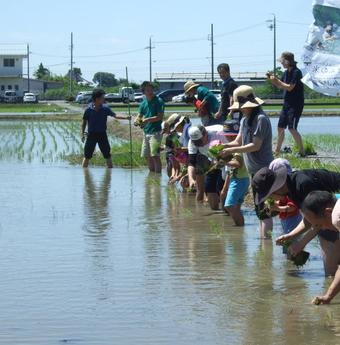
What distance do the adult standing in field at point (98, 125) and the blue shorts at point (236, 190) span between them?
24.2 ft

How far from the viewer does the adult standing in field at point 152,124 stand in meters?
16.0

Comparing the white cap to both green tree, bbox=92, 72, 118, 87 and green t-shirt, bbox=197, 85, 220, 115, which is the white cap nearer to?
green t-shirt, bbox=197, 85, 220, 115

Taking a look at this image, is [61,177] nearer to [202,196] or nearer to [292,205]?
[202,196]

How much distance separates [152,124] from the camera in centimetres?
1606

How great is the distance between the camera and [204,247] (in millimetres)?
9070

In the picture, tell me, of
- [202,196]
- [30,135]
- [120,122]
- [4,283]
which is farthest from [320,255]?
[120,122]

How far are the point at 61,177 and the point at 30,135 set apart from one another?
13.9 metres

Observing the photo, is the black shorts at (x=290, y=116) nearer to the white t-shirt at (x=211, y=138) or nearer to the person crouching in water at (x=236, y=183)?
the white t-shirt at (x=211, y=138)

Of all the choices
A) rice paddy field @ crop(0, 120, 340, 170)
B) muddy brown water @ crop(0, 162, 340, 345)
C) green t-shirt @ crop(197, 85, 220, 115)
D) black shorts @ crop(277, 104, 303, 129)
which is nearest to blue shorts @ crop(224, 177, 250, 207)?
muddy brown water @ crop(0, 162, 340, 345)

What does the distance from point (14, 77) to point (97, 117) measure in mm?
85346

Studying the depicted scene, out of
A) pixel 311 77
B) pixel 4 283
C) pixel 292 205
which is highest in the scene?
pixel 311 77

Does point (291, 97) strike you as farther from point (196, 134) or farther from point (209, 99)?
point (196, 134)

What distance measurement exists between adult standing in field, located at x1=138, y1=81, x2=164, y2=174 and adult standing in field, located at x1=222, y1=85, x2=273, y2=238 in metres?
6.63

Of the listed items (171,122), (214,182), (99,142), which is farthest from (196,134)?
(99,142)
